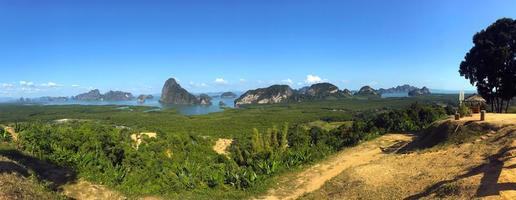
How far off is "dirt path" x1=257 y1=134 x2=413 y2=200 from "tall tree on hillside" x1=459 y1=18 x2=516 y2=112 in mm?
7311

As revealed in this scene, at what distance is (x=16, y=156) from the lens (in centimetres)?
1392

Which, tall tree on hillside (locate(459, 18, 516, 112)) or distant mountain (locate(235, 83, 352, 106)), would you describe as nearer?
tall tree on hillside (locate(459, 18, 516, 112))

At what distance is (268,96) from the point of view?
162 metres

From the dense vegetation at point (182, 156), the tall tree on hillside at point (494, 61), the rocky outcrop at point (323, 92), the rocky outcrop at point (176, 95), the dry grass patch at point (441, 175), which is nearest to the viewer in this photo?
the dry grass patch at point (441, 175)

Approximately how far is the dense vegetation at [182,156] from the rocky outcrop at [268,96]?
130 meters

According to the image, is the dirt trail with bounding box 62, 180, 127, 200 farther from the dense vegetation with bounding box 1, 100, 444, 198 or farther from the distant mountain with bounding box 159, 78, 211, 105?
the distant mountain with bounding box 159, 78, 211, 105

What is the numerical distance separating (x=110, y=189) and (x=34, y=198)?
293 cm

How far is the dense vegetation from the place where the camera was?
13148 millimetres

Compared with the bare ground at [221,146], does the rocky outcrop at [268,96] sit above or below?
above


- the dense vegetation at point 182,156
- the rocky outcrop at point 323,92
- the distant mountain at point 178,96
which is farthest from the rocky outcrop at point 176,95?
the dense vegetation at point 182,156

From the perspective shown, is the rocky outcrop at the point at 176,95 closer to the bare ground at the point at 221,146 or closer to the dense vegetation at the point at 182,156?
the bare ground at the point at 221,146

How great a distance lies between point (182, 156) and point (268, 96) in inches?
5487

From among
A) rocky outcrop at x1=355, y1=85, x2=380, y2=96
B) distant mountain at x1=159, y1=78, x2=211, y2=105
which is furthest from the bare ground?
rocky outcrop at x1=355, y1=85, x2=380, y2=96

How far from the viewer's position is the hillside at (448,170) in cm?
791
